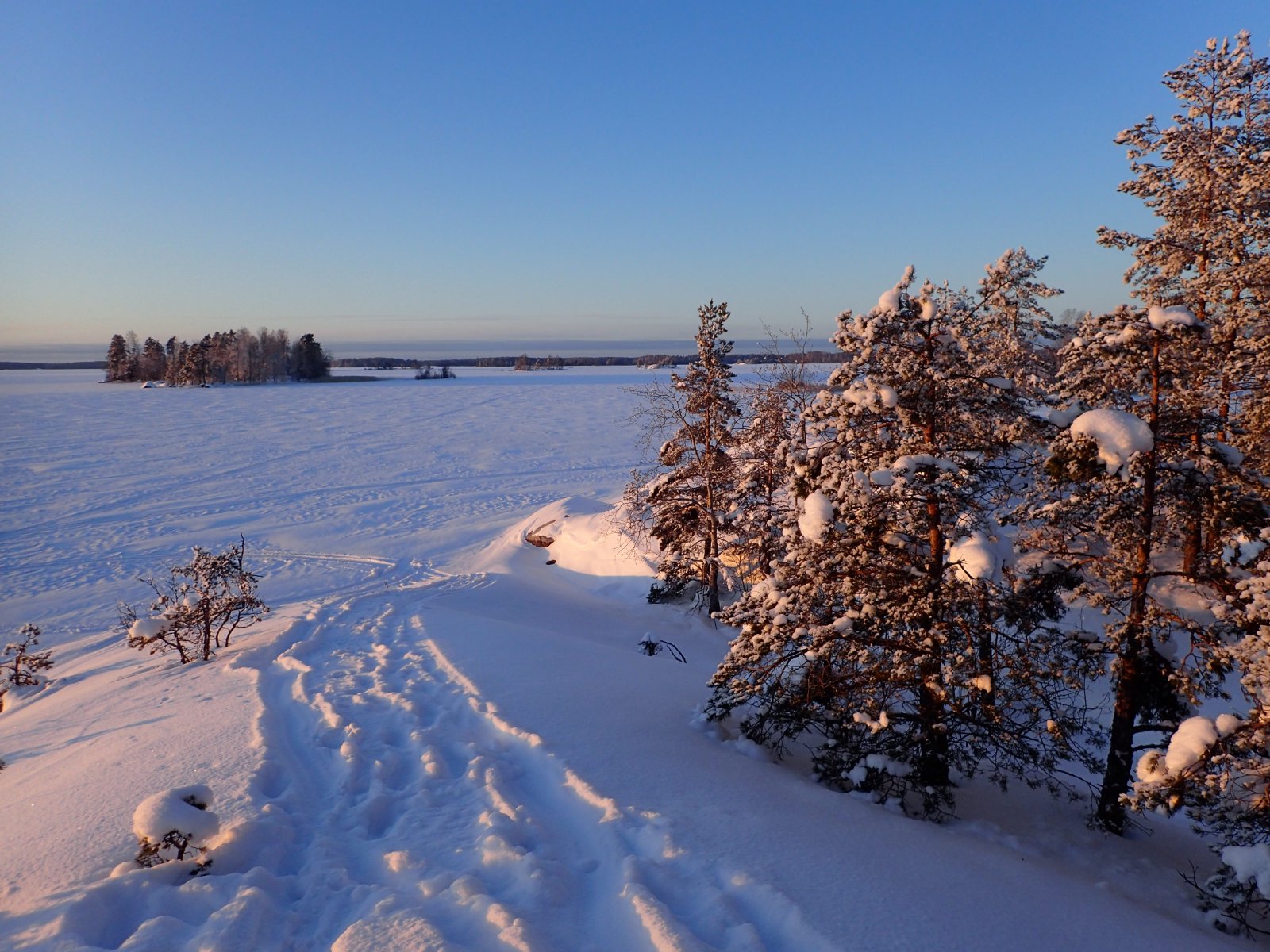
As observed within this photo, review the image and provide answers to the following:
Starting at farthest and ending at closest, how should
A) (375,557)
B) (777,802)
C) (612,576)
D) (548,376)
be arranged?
(548,376) < (375,557) < (612,576) < (777,802)

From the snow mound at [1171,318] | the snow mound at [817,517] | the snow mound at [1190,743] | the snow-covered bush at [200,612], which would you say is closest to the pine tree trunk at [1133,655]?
the snow mound at [1171,318]

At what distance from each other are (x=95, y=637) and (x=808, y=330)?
2067 cm

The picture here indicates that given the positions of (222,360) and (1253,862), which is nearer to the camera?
(1253,862)

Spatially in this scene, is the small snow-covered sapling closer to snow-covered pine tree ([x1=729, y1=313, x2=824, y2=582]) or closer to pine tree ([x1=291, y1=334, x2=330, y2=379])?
snow-covered pine tree ([x1=729, y1=313, x2=824, y2=582])

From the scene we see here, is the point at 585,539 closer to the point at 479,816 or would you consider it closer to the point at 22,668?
the point at 22,668

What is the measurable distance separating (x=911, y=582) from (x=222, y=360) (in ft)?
358

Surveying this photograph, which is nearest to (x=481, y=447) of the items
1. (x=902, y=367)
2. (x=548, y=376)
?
(x=902, y=367)

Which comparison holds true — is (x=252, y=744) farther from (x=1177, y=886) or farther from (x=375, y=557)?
(x=375, y=557)

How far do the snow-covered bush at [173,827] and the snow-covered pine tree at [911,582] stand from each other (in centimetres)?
549

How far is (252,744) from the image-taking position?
7609 millimetres

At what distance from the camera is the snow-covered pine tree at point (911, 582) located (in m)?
7.46

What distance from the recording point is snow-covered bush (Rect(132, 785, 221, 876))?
5066 mm

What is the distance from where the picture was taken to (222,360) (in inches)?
3816

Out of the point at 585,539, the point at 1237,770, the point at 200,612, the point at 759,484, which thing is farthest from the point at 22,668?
the point at 1237,770
